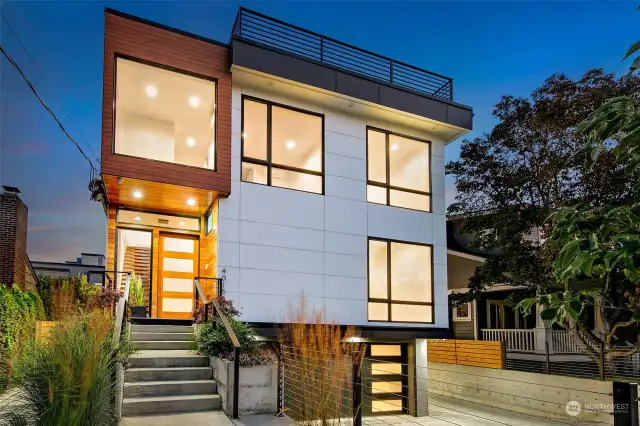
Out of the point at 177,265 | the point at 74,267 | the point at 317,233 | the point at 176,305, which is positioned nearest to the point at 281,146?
the point at 317,233

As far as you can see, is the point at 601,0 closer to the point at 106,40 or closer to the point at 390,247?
the point at 390,247

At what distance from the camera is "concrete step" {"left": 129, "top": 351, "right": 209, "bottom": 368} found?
23.1 ft

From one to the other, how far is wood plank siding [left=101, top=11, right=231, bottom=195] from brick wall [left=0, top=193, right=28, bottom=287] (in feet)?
28.6

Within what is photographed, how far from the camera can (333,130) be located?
10438 mm

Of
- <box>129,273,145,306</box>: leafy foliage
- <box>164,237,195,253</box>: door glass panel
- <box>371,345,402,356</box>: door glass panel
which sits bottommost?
<box>371,345,402,356</box>: door glass panel

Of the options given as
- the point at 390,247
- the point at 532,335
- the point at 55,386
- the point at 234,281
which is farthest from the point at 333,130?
the point at 532,335

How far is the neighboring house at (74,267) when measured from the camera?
25.5 meters

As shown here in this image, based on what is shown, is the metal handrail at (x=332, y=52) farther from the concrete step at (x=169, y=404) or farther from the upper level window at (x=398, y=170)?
the concrete step at (x=169, y=404)

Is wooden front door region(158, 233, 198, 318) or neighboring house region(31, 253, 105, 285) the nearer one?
wooden front door region(158, 233, 198, 318)

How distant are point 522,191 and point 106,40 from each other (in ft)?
29.4

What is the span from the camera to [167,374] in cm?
689

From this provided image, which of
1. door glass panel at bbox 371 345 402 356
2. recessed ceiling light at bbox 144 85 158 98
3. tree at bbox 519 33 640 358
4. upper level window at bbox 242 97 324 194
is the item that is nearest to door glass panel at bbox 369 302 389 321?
door glass panel at bbox 371 345 402 356

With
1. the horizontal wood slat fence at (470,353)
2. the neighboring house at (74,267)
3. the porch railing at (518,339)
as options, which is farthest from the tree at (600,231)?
the neighboring house at (74,267)

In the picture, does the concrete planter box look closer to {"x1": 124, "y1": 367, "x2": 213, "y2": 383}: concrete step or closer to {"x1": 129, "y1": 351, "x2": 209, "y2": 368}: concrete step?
{"x1": 124, "y1": 367, "x2": 213, "y2": 383}: concrete step
